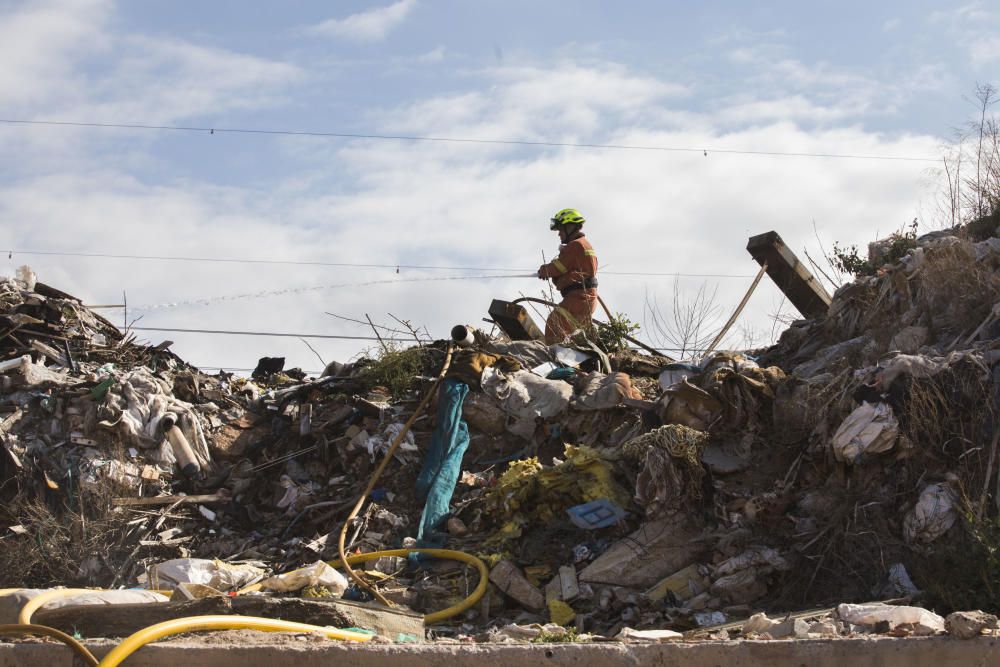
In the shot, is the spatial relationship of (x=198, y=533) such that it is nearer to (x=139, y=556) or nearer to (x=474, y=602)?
(x=139, y=556)

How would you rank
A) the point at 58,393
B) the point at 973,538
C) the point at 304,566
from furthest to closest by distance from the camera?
the point at 58,393 → the point at 304,566 → the point at 973,538

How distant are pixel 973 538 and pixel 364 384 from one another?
587 centimetres

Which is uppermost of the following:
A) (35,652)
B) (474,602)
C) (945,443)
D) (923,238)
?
(923,238)

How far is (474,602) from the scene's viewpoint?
22.8 feet

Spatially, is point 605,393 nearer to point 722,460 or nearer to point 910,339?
point 722,460

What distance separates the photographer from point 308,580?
714 cm

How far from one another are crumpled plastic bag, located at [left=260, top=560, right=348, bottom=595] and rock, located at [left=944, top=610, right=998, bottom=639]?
14.0 feet

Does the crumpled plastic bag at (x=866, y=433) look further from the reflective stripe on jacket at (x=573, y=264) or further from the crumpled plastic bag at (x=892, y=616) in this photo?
the reflective stripe on jacket at (x=573, y=264)

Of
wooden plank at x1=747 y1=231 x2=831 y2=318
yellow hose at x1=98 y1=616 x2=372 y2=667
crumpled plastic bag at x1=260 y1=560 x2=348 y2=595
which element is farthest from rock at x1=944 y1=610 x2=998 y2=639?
wooden plank at x1=747 y1=231 x2=831 y2=318

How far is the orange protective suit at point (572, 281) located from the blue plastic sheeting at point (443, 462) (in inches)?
83.1

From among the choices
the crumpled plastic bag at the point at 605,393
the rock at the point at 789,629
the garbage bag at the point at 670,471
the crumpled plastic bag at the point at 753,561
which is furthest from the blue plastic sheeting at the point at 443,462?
the rock at the point at 789,629

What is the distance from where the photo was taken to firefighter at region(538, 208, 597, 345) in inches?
444

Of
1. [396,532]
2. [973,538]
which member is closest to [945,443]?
[973,538]

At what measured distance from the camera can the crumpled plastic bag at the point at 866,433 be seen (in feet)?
22.9
